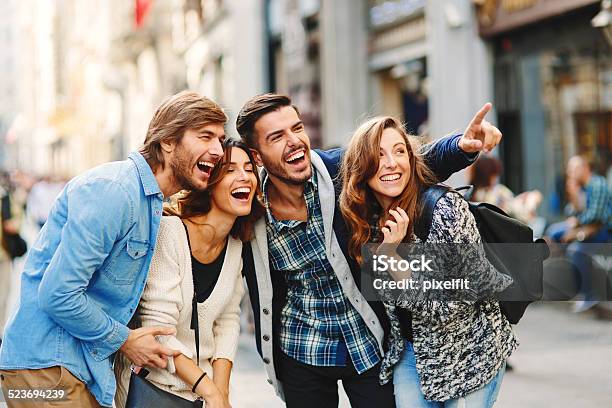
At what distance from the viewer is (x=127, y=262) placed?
3176mm

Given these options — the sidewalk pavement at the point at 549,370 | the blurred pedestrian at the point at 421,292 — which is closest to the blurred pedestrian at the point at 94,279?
the blurred pedestrian at the point at 421,292

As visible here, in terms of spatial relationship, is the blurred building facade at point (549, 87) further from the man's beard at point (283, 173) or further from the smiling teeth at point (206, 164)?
the smiling teeth at point (206, 164)

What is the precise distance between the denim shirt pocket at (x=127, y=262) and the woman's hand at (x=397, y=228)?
844mm

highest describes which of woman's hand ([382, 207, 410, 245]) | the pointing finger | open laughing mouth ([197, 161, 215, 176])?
the pointing finger

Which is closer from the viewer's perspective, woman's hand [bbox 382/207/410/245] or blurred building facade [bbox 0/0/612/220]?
woman's hand [bbox 382/207/410/245]

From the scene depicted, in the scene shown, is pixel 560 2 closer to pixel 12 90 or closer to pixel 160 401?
pixel 160 401

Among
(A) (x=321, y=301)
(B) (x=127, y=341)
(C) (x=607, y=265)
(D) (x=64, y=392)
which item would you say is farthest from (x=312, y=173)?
(C) (x=607, y=265)

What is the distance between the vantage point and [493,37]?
44.9 feet

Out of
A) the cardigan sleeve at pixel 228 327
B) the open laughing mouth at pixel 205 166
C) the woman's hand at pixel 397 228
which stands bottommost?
the cardigan sleeve at pixel 228 327

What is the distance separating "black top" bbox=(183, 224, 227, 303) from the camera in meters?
3.47

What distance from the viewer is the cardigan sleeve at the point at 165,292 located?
3297mm

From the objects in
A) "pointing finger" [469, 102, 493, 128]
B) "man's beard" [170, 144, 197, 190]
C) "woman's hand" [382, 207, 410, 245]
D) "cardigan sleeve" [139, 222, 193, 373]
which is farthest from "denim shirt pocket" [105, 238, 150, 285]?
"pointing finger" [469, 102, 493, 128]

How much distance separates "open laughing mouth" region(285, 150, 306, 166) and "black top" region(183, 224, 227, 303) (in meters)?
0.48

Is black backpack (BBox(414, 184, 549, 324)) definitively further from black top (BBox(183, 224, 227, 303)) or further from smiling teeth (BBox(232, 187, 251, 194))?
black top (BBox(183, 224, 227, 303))
